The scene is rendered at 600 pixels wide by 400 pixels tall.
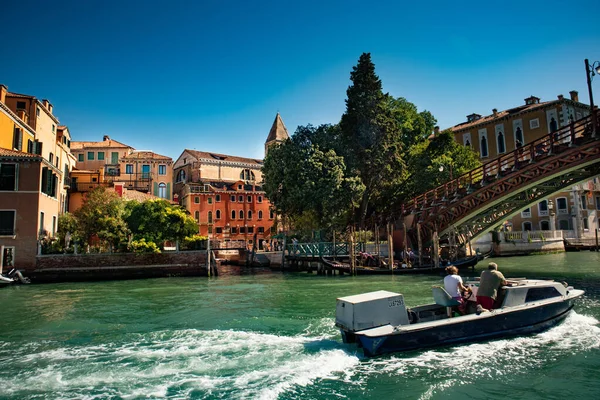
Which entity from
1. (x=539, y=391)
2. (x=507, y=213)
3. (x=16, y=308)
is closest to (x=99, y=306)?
(x=16, y=308)

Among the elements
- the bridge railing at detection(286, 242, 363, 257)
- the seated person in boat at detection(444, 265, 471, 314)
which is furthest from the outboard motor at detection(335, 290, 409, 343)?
the bridge railing at detection(286, 242, 363, 257)

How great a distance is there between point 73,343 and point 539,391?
8.35 meters

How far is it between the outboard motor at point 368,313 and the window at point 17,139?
22930 millimetres

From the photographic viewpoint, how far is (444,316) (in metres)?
8.84

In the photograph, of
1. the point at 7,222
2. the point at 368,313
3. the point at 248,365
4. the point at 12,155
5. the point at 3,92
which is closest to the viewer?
the point at 248,365

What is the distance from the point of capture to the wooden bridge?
17.5m

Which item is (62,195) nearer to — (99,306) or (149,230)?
(149,230)

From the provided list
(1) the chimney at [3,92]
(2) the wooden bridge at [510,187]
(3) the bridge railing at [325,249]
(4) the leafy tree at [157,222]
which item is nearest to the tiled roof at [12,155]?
(1) the chimney at [3,92]

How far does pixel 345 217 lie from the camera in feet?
96.1

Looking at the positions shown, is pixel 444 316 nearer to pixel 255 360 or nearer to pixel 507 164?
pixel 255 360

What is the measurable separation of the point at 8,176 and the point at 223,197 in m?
24.4

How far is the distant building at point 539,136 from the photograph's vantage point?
125 ft

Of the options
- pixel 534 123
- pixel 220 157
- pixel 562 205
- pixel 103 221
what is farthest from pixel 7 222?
pixel 562 205

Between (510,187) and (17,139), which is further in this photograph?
(17,139)
